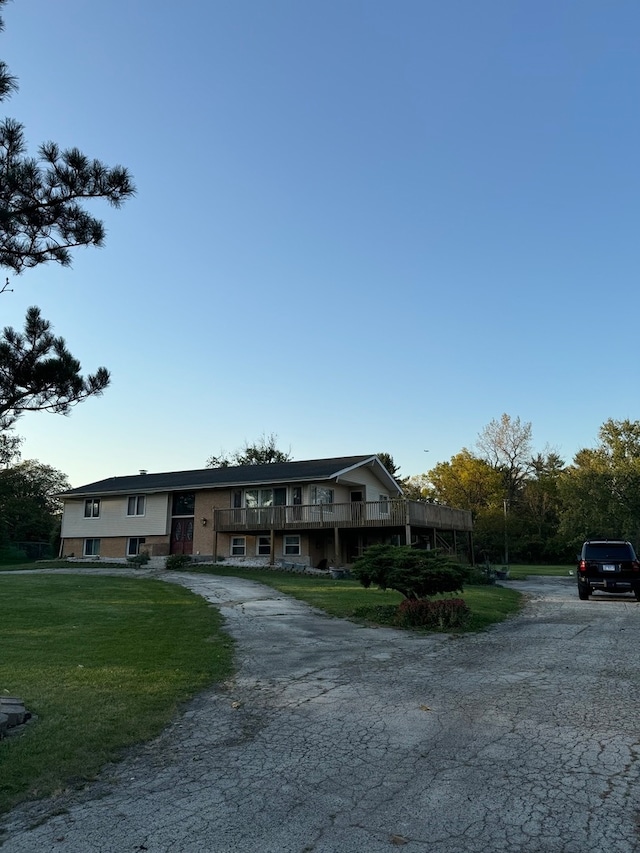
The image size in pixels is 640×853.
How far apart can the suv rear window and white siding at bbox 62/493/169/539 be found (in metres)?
21.7

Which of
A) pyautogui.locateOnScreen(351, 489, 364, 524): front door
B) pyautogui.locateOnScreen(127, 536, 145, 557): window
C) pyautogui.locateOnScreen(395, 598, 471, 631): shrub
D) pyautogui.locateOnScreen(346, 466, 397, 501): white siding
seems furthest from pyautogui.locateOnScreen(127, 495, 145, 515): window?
pyautogui.locateOnScreen(395, 598, 471, 631): shrub

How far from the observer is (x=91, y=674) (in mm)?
6910

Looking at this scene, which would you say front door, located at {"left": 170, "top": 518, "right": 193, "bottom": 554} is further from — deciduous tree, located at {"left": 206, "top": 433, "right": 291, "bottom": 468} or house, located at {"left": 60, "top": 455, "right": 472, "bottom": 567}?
deciduous tree, located at {"left": 206, "top": 433, "right": 291, "bottom": 468}

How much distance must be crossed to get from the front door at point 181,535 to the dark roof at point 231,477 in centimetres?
197

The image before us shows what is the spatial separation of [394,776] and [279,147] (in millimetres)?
16564

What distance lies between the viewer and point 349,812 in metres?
3.35

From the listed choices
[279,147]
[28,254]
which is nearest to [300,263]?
[279,147]

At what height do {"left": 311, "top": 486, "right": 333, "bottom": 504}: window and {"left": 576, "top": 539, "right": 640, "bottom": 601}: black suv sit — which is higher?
{"left": 311, "top": 486, "right": 333, "bottom": 504}: window

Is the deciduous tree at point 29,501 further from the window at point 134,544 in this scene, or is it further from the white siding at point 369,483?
the white siding at point 369,483

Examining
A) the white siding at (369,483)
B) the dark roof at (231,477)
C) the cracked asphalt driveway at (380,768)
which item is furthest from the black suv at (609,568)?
the white siding at (369,483)

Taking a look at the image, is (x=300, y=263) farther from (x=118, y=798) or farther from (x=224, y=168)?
(x=118, y=798)

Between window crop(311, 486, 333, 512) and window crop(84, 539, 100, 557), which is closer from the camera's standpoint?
window crop(311, 486, 333, 512)

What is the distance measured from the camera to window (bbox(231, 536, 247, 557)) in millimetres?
29047

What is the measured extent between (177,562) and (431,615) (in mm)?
18463
